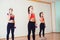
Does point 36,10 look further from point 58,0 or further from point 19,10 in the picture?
point 58,0

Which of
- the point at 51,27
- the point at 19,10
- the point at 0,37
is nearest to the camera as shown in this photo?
the point at 0,37

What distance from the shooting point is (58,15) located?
1098cm

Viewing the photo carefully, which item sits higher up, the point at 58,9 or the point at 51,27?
the point at 58,9

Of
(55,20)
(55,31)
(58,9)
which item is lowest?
(55,31)

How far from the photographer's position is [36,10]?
912 cm

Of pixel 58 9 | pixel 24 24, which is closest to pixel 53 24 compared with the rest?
pixel 58 9

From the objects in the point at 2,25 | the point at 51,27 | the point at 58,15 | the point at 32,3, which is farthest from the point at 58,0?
the point at 2,25

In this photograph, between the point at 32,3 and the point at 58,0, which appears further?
the point at 58,0

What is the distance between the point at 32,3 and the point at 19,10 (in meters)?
0.99

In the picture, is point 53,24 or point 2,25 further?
point 53,24

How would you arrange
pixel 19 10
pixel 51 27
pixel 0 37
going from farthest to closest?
pixel 51 27 → pixel 19 10 → pixel 0 37

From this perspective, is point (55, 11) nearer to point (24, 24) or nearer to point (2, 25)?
point (24, 24)

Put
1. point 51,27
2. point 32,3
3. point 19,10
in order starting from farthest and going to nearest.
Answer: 1. point 51,27
2. point 32,3
3. point 19,10

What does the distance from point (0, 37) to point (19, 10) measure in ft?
5.83
